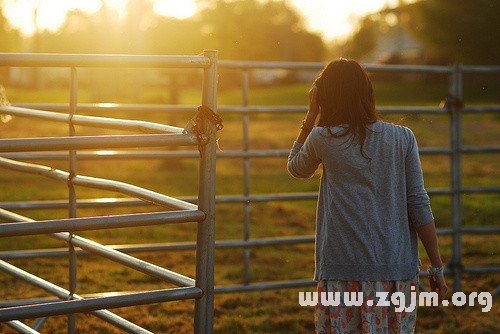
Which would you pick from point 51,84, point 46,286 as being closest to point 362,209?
point 46,286

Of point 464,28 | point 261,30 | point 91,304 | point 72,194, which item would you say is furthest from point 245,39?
point 91,304

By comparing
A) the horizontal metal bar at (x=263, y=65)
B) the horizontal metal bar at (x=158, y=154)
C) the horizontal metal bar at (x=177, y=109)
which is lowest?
the horizontal metal bar at (x=158, y=154)

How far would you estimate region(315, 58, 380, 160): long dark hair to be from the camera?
3309mm

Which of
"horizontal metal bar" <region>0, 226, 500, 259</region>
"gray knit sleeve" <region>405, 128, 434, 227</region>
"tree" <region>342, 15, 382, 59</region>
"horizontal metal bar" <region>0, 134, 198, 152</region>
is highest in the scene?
"tree" <region>342, 15, 382, 59</region>

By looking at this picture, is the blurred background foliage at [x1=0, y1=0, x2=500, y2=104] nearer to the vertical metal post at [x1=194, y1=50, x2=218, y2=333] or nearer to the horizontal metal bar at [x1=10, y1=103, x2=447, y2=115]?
the horizontal metal bar at [x1=10, y1=103, x2=447, y2=115]

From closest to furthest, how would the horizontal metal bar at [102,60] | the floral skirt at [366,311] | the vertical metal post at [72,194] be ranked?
the horizontal metal bar at [102,60] → the floral skirt at [366,311] → the vertical metal post at [72,194]

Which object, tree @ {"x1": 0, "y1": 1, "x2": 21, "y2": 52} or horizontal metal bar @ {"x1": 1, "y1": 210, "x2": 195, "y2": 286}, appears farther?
tree @ {"x1": 0, "y1": 1, "x2": 21, "y2": 52}

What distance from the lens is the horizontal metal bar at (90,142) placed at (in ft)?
8.13

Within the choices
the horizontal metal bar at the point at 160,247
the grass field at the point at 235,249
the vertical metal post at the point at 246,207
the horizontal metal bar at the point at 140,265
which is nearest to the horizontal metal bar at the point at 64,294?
the horizontal metal bar at the point at 140,265

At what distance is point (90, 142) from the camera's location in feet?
8.48

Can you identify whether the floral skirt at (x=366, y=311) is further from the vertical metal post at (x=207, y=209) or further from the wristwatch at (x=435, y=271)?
the vertical metal post at (x=207, y=209)

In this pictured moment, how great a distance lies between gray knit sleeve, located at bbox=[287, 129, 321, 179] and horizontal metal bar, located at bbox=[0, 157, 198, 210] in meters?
0.62

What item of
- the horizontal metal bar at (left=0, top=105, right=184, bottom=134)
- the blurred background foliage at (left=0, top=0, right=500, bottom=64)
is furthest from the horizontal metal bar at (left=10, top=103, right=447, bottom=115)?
the horizontal metal bar at (left=0, top=105, right=184, bottom=134)

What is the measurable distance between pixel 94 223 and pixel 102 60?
490 millimetres
